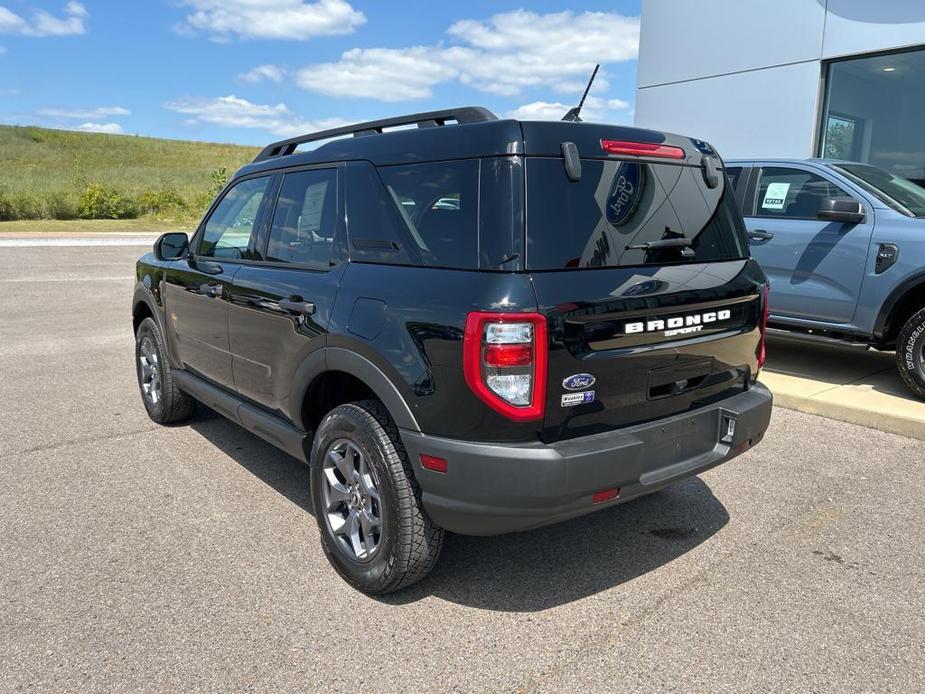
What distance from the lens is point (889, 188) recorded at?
6176 millimetres

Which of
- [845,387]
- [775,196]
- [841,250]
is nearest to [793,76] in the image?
[775,196]

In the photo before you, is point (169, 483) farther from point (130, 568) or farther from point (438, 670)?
point (438, 670)

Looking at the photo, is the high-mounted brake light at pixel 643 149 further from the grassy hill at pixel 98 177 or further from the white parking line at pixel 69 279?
the grassy hill at pixel 98 177

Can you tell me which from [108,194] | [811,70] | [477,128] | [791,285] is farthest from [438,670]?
[108,194]

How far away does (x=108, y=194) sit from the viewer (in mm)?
32844

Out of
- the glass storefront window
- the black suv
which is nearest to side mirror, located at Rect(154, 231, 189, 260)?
the black suv

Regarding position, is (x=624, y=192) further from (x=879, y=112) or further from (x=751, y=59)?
(x=751, y=59)

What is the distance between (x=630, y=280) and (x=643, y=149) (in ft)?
2.06

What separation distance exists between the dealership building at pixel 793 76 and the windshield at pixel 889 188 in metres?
3.95

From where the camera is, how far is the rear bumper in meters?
2.59

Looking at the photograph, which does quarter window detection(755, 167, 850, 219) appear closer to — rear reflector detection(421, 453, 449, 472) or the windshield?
the windshield

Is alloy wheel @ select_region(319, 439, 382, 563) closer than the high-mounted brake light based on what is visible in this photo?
No

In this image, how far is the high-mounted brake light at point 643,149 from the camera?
294 centimetres

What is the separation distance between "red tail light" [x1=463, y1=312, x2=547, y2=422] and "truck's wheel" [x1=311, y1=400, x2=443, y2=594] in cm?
55
